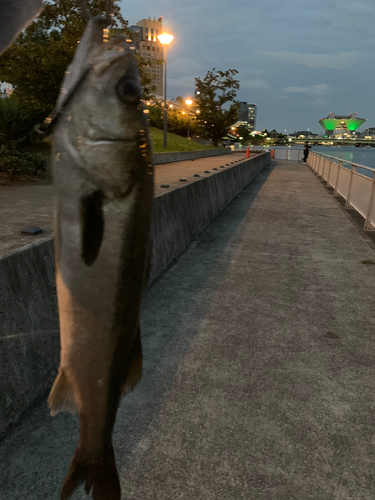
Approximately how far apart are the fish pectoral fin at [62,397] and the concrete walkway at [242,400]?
1822 millimetres

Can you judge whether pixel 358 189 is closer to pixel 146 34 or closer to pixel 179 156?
pixel 146 34

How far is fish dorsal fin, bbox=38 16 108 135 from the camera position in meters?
0.89

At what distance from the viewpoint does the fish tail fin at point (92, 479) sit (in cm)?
116

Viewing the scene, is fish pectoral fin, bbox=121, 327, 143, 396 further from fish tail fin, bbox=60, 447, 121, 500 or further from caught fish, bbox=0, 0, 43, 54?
caught fish, bbox=0, 0, 43, 54

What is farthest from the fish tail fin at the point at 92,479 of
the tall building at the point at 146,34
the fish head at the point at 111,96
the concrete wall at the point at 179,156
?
the concrete wall at the point at 179,156

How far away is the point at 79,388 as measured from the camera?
3.86 feet

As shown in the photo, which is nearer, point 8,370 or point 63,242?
point 63,242

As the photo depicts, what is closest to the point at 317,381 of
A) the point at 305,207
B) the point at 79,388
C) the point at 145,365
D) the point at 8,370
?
the point at 145,365

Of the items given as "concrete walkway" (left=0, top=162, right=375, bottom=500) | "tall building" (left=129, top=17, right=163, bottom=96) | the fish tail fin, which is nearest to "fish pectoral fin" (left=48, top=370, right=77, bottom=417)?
the fish tail fin

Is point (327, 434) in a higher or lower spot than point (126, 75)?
lower

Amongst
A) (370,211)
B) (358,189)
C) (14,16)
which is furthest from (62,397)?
(358,189)

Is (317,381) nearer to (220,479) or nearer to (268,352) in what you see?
(268,352)

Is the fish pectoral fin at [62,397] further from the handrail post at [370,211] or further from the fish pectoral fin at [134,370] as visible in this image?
the handrail post at [370,211]

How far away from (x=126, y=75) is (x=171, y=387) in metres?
3.35
